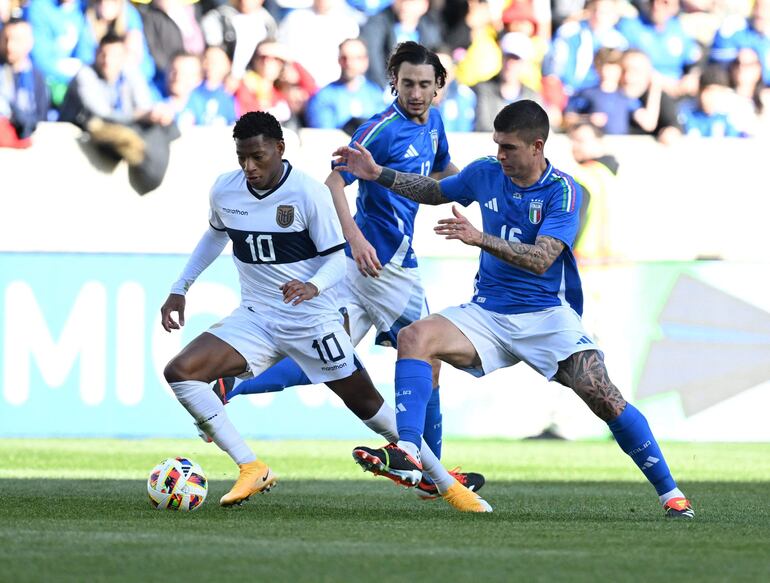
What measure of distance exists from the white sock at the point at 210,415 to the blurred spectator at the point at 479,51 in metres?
8.49

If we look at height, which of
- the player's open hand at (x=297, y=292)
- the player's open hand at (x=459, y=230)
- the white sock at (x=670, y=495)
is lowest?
the white sock at (x=670, y=495)

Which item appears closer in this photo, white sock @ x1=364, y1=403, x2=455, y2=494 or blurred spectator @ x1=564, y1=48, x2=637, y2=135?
white sock @ x1=364, y1=403, x2=455, y2=494

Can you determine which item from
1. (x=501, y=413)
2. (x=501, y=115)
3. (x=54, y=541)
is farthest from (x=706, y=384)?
(x=54, y=541)

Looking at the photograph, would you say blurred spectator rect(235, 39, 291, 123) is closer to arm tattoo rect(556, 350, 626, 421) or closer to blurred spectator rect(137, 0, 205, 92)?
blurred spectator rect(137, 0, 205, 92)

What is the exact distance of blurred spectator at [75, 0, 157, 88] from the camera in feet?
46.8

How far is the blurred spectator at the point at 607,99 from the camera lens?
15.4 metres

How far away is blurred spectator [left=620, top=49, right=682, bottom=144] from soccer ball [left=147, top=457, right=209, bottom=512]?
31.1 feet

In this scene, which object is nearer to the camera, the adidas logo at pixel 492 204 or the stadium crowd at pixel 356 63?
the adidas logo at pixel 492 204

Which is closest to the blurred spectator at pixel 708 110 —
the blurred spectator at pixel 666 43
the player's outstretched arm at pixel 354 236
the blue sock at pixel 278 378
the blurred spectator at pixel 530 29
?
the blurred spectator at pixel 666 43

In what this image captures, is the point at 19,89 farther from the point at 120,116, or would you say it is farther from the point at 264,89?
the point at 264,89

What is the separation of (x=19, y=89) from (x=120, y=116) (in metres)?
0.99

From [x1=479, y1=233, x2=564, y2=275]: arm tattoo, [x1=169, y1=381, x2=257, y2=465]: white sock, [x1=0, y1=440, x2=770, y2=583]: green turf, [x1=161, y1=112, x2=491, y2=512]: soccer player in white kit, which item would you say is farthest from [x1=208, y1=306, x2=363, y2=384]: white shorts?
[x1=479, y1=233, x2=564, y2=275]: arm tattoo

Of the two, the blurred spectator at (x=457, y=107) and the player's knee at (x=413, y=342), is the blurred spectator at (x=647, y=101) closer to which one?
the blurred spectator at (x=457, y=107)

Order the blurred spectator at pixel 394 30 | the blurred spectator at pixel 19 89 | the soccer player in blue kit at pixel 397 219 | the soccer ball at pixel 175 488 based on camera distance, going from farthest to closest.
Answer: the blurred spectator at pixel 394 30, the blurred spectator at pixel 19 89, the soccer player in blue kit at pixel 397 219, the soccer ball at pixel 175 488
